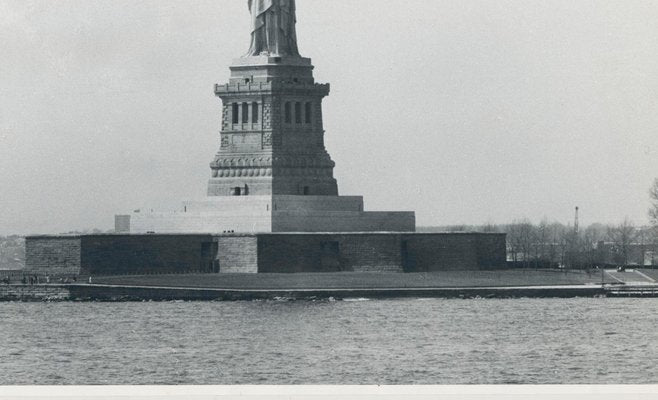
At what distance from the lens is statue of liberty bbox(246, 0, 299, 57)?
330 ft

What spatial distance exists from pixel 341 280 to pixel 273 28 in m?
15.4

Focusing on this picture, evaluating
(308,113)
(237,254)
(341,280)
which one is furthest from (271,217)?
(308,113)

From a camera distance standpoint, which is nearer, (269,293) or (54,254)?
(269,293)

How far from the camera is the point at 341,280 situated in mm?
94062

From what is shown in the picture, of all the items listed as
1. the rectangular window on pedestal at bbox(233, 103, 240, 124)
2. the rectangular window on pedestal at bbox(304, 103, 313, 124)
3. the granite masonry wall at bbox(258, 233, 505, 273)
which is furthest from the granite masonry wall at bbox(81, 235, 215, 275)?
the rectangular window on pedestal at bbox(304, 103, 313, 124)

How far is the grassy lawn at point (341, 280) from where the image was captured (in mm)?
92500

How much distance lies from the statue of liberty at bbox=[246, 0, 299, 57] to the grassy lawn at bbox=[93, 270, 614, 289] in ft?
43.4

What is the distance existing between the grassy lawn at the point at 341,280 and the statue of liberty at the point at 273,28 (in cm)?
1322

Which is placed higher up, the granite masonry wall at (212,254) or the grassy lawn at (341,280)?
the granite masonry wall at (212,254)

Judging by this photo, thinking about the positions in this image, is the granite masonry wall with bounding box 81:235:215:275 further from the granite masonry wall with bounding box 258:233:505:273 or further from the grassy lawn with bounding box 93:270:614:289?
the granite masonry wall with bounding box 258:233:505:273

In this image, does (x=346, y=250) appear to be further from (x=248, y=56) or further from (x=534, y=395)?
(x=534, y=395)

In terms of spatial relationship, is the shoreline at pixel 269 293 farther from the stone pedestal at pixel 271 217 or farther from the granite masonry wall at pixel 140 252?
the stone pedestal at pixel 271 217

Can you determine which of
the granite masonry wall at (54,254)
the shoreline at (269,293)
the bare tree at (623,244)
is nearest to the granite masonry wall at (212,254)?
the granite masonry wall at (54,254)

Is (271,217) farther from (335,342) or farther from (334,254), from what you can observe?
(335,342)
